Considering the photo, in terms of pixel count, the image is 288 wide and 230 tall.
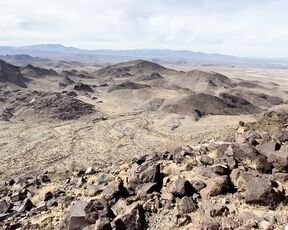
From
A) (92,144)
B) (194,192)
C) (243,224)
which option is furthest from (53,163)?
(243,224)

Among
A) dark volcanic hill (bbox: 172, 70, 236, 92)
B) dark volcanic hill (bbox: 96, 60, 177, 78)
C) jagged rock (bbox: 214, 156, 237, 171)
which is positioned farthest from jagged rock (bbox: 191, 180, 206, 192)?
dark volcanic hill (bbox: 96, 60, 177, 78)

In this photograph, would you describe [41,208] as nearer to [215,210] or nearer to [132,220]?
[132,220]

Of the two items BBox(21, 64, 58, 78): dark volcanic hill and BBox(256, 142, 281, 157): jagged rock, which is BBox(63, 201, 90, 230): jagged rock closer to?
BBox(256, 142, 281, 157): jagged rock

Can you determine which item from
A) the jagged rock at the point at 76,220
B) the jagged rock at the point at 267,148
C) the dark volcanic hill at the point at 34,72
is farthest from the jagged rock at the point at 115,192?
the dark volcanic hill at the point at 34,72

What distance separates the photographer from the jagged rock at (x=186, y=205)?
1213 centimetres

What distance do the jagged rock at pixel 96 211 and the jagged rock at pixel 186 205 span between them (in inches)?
79.1

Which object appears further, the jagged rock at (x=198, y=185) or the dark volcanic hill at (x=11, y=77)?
the dark volcanic hill at (x=11, y=77)

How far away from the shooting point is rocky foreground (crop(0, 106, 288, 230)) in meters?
11.6

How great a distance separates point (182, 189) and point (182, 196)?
0.22 metres

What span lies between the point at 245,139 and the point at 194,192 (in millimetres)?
5930

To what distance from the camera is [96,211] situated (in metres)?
12.4

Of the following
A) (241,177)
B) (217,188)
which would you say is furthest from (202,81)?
(217,188)

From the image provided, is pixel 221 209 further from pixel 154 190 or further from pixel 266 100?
pixel 266 100

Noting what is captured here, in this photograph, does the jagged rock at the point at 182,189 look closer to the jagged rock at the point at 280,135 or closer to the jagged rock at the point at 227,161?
the jagged rock at the point at 227,161
